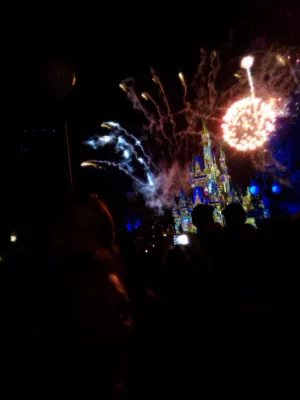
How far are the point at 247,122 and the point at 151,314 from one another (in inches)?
552

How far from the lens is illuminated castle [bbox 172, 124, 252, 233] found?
4528 cm

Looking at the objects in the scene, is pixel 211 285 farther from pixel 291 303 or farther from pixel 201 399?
pixel 201 399

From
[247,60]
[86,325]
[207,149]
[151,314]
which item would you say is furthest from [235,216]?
[207,149]

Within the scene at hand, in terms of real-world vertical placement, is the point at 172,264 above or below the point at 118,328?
above

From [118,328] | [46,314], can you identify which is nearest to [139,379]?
[118,328]

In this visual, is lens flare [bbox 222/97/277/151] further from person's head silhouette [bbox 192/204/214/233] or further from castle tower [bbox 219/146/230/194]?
castle tower [bbox 219/146/230/194]

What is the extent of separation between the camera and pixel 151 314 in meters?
4.50

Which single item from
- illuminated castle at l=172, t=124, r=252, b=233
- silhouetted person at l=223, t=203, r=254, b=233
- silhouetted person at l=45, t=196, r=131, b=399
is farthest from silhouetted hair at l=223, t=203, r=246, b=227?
illuminated castle at l=172, t=124, r=252, b=233

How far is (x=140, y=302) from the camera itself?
477cm

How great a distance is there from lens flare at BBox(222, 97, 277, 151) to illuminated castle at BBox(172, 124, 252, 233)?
2692cm

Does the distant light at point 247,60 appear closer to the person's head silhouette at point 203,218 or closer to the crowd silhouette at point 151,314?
the crowd silhouette at point 151,314

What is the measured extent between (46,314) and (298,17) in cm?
1409

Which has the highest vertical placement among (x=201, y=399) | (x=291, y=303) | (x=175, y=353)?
(x=291, y=303)

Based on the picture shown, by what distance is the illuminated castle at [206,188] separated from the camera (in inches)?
1783
